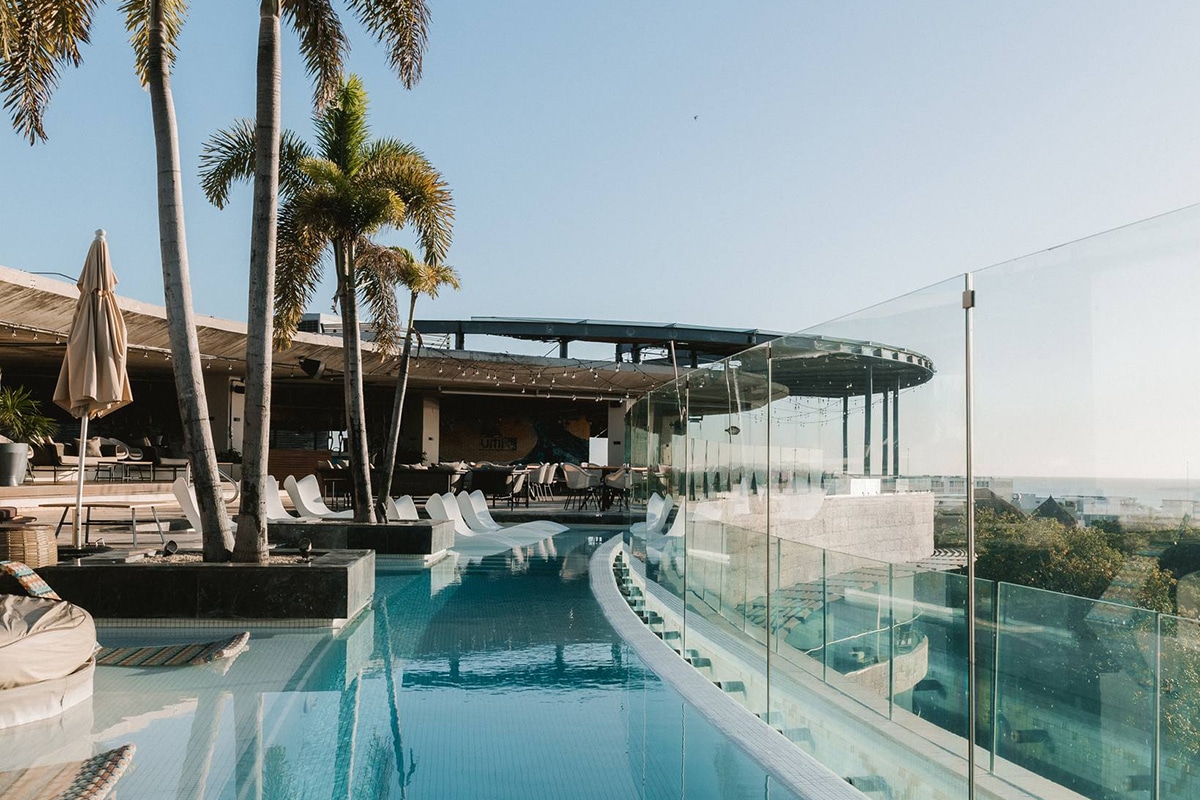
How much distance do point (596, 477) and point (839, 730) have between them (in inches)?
698

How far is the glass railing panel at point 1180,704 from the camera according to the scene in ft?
6.35

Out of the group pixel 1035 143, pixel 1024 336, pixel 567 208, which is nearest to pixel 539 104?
pixel 567 208

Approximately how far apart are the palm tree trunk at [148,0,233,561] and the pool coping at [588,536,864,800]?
2984 mm

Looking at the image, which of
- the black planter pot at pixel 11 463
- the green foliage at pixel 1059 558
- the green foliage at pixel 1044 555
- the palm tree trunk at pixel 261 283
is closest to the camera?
the green foliage at pixel 1059 558

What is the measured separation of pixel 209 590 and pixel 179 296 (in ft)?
6.70

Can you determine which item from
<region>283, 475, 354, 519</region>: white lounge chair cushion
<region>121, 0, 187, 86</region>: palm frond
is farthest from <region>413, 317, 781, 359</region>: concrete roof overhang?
<region>121, 0, 187, 86</region>: palm frond

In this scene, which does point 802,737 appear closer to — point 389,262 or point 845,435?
point 845,435

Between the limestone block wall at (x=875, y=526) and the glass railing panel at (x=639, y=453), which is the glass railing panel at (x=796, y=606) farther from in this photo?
the glass railing panel at (x=639, y=453)

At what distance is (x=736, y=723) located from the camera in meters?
4.34

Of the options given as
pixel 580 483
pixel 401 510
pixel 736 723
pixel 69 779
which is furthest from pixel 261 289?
pixel 580 483

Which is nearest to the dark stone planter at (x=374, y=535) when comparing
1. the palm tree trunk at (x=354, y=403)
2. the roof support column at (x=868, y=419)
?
the palm tree trunk at (x=354, y=403)

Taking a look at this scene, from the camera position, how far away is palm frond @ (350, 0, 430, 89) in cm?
855

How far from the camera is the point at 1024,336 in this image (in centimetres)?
242

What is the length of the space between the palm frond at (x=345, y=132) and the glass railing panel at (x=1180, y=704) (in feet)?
36.2
